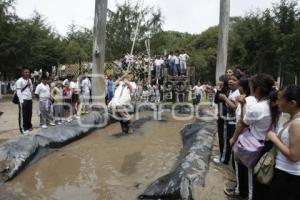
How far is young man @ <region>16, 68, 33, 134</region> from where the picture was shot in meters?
10.1

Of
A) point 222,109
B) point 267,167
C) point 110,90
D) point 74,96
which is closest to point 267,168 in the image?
point 267,167

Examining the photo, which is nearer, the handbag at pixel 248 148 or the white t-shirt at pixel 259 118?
the white t-shirt at pixel 259 118

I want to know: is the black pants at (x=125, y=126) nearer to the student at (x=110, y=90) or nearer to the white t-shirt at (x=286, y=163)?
the student at (x=110, y=90)

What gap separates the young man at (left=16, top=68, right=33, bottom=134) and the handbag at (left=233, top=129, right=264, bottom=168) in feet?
22.3

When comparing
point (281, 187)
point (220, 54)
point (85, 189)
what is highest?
point (220, 54)

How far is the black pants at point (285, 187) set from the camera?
343 cm

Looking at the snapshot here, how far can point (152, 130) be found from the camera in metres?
10.8

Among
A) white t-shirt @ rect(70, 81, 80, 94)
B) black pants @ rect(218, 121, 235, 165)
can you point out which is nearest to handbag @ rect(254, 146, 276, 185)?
black pants @ rect(218, 121, 235, 165)

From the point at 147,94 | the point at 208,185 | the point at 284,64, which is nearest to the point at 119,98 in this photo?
the point at 208,185

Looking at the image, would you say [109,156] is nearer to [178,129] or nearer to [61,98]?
[178,129]

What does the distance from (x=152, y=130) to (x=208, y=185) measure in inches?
213

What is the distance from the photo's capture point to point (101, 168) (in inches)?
280

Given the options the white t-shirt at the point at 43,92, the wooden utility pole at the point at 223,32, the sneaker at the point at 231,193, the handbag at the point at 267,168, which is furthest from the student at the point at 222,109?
the wooden utility pole at the point at 223,32

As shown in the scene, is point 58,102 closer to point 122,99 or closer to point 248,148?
point 122,99
